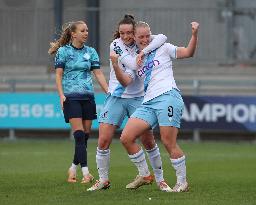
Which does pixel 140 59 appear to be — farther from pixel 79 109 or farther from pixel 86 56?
pixel 79 109

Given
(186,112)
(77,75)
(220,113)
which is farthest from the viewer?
(186,112)

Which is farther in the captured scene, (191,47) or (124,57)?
(124,57)

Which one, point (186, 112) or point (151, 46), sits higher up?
point (151, 46)

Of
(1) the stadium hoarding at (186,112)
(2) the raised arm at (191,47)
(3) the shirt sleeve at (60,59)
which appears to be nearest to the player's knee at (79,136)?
(3) the shirt sleeve at (60,59)

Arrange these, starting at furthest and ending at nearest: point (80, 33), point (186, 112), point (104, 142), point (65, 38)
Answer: point (186, 112) < point (65, 38) < point (80, 33) < point (104, 142)

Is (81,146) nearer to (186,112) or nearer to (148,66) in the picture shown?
(148,66)

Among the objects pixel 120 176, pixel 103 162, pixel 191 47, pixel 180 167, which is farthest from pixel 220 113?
pixel 191 47

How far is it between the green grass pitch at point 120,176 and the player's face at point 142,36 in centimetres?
180

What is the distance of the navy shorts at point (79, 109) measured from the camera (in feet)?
45.1

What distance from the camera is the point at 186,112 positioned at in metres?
22.6

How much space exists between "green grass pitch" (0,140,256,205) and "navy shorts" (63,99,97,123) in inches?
36.8

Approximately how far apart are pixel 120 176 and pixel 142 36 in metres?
3.32

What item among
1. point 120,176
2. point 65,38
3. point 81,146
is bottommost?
point 120,176

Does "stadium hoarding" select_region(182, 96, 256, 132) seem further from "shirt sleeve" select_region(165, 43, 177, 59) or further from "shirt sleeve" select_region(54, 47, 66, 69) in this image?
"shirt sleeve" select_region(165, 43, 177, 59)
